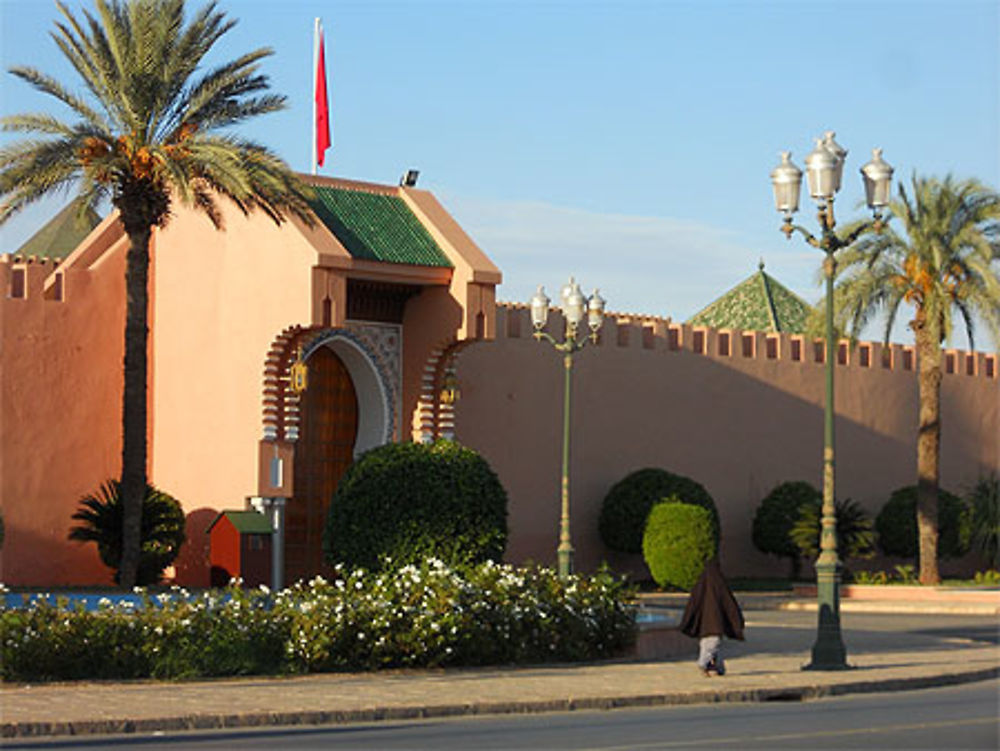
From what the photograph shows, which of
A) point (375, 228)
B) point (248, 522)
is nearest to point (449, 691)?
point (248, 522)

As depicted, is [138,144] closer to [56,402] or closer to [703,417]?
[56,402]

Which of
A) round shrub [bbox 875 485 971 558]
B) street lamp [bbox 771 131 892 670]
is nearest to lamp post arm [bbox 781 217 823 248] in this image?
street lamp [bbox 771 131 892 670]

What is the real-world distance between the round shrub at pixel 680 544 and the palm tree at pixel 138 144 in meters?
11.6

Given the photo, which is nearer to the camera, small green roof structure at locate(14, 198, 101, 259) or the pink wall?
the pink wall

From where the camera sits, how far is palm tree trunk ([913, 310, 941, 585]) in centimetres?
3984

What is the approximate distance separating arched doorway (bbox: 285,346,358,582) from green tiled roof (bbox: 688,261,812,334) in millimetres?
15095

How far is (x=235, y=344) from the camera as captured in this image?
34.1 metres

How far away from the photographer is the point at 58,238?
4375 centimetres

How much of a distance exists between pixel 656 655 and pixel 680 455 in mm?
18858

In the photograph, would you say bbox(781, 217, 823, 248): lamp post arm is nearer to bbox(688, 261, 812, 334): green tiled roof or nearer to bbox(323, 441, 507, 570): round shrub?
bbox(323, 441, 507, 570): round shrub

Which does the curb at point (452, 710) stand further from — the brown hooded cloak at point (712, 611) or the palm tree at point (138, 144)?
A: the palm tree at point (138, 144)

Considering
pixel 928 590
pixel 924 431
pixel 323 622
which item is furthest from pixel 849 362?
pixel 323 622

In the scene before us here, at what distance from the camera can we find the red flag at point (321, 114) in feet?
119

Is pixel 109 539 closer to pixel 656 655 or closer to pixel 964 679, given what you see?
pixel 656 655
